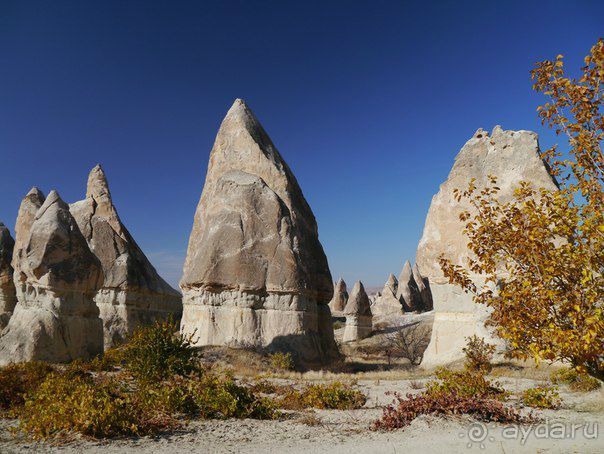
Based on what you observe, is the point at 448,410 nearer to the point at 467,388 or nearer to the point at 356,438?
the point at 467,388

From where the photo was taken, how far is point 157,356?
7.93m

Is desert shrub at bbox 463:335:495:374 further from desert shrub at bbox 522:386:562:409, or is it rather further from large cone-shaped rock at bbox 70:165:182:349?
large cone-shaped rock at bbox 70:165:182:349

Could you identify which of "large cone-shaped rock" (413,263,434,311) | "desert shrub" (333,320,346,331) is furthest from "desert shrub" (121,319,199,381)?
"large cone-shaped rock" (413,263,434,311)

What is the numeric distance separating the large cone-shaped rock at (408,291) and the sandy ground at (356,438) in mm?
34367

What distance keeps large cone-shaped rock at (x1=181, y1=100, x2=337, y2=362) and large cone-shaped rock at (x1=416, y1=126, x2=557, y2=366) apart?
369 cm

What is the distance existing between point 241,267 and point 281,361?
3204mm

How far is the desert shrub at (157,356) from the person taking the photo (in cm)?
779

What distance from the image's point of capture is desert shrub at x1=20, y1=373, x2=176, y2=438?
4.92 metres

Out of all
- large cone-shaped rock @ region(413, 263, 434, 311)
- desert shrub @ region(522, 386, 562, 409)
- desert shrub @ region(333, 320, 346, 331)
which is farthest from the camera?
large cone-shaped rock @ region(413, 263, 434, 311)

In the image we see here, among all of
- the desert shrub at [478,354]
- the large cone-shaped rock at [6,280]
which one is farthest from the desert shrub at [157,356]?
the large cone-shaped rock at [6,280]

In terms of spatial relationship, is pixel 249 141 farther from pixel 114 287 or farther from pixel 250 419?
pixel 250 419

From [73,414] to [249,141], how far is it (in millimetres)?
12648

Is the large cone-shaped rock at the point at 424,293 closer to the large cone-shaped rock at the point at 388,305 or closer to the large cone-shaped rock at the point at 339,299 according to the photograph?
the large cone-shaped rock at the point at 388,305

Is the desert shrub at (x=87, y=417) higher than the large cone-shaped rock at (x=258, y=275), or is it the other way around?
the large cone-shaped rock at (x=258, y=275)
